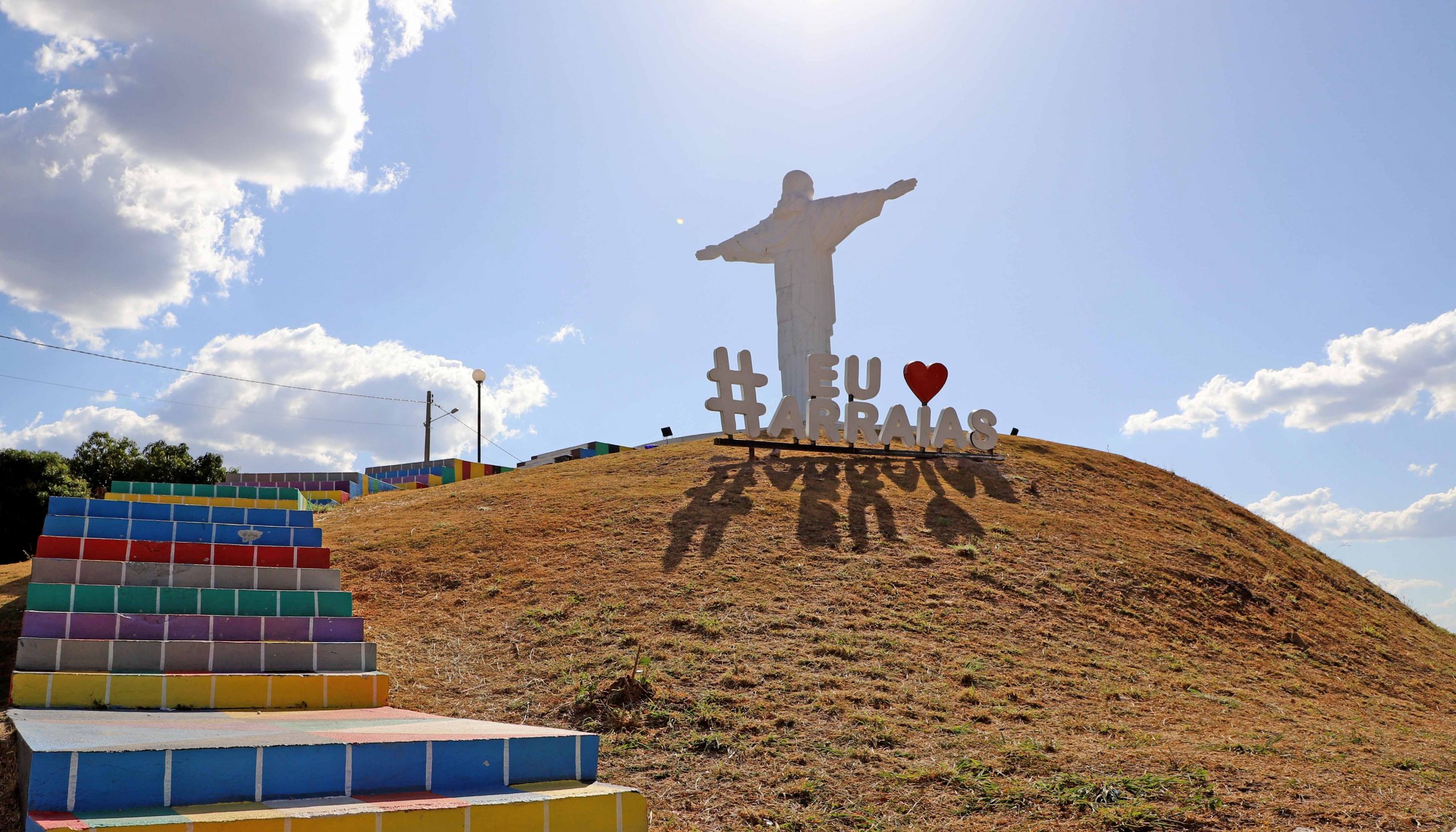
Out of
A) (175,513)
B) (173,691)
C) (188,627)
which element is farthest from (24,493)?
(173,691)

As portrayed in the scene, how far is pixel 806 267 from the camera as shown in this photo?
24.3m

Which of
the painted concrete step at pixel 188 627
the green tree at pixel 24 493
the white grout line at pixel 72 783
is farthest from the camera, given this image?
the green tree at pixel 24 493

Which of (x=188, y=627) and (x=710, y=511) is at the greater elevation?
(x=710, y=511)

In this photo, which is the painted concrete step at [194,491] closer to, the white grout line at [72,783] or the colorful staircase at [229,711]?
the colorful staircase at [229,711]

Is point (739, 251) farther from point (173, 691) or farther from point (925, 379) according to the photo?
point (173, 691)

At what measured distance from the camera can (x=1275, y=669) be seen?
12.2 meters

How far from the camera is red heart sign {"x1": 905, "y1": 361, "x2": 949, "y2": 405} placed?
72.3 feet

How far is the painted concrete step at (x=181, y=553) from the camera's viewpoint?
9.19 m

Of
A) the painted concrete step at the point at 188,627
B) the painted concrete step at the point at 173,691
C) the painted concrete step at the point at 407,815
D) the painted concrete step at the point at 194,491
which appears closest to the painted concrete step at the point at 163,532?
the painted concrete step at the point at 188,627

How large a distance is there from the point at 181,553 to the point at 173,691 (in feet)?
11.0

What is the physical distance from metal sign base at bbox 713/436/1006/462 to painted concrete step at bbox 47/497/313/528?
9.06 meters

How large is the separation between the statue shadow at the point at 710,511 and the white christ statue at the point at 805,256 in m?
5.84

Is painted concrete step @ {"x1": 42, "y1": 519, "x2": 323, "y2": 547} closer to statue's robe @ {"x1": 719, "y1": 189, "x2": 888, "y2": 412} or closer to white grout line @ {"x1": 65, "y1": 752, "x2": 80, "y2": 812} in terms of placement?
white grout line @ {"x1": 65, "y1": 752, "x2": 80, "y2": 812}

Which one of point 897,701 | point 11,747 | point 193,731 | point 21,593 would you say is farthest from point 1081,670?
point 21,593
